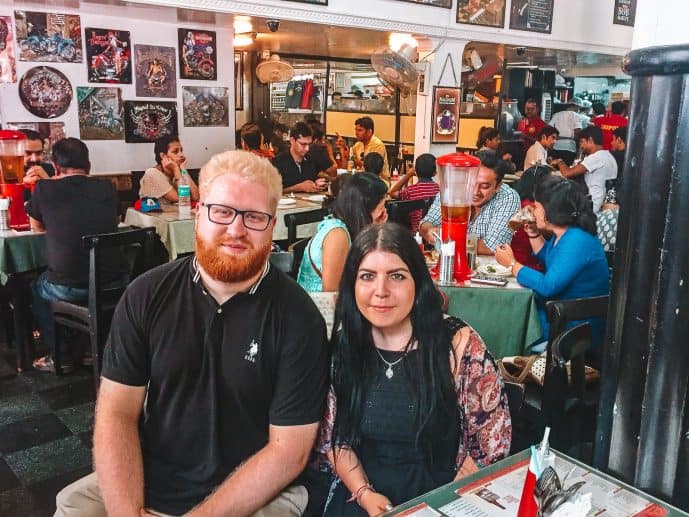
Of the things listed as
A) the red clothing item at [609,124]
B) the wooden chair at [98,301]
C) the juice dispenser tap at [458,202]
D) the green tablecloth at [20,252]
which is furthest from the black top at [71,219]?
the red clothing item at [609,124]

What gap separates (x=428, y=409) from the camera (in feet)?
5.95

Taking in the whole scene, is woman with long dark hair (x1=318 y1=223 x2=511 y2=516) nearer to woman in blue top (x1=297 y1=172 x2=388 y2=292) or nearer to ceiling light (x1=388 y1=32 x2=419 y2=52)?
woman in blue top (x1=297 y1=172 x2=388 y2=292)

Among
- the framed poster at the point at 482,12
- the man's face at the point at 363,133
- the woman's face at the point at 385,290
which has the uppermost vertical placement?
the framed poster at the point at 482,12

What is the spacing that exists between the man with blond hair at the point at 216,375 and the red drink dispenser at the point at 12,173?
10.1 ft

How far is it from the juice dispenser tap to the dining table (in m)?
1.37

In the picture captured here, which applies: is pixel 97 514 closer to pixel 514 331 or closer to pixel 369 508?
pixel 369 508

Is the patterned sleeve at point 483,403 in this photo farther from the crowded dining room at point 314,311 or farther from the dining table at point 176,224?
the dining table at point 176,224

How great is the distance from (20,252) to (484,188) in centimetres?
304

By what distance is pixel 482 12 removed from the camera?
7426 millimetres

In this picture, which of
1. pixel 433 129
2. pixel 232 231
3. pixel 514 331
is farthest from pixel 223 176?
pixel 433 129

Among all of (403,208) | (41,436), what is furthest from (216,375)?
(403,208)

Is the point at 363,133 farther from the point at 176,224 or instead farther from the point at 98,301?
the point at 98,301

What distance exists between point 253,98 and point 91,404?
26.5ft

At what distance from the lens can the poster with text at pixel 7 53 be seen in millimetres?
5602
